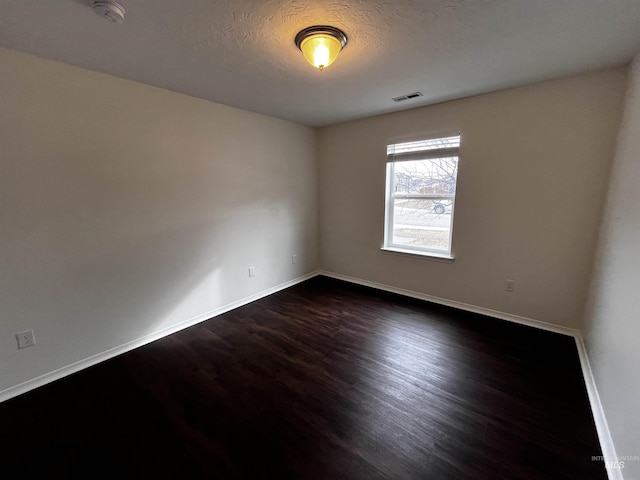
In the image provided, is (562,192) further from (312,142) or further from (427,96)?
(312,142)

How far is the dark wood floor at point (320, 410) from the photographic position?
1360 millimetres

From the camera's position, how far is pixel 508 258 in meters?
2.70

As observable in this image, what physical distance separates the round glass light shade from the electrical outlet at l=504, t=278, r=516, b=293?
2668 mm

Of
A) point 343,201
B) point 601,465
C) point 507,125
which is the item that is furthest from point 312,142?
point 601,465

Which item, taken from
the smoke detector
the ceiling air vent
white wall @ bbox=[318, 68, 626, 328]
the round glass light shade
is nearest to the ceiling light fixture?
the round glass light shade

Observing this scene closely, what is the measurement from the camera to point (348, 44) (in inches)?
66.3

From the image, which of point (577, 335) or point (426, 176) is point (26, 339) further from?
point (577, 335)

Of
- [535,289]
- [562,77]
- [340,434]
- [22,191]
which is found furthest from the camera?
[535,289]

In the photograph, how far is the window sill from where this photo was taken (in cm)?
310

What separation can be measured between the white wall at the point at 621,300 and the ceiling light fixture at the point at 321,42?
1.91 metres

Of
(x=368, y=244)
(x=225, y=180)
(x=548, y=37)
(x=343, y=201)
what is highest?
(x=548, y=37)

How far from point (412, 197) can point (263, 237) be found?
6.53 feet

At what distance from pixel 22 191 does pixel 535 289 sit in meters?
4.28

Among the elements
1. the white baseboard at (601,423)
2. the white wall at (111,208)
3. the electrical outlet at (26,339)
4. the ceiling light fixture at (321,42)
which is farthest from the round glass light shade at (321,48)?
the electrical outlet at (26,339)
